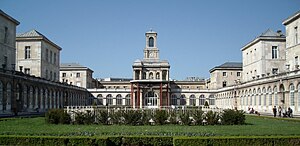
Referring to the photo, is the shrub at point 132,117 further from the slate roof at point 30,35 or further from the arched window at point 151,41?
the arched window at point 151,41

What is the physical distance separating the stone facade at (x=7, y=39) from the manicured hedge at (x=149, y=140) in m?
31.5

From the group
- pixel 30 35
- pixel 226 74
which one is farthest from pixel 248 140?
pixel 226 74

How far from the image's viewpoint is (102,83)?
11194 cm

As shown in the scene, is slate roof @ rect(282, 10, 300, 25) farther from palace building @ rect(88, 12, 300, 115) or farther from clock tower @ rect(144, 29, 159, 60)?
clock tower @ rect(144, 29, 159, 60)

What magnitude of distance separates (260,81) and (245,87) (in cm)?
849

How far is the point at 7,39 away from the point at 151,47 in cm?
5619

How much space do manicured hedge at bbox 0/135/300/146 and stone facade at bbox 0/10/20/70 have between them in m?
31.5

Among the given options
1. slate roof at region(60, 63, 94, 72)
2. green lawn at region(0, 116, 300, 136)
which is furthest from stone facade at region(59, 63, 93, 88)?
green lawn at region(0, 116, 300, 136)

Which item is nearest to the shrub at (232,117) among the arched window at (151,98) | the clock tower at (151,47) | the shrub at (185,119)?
the shrub at (185,119)

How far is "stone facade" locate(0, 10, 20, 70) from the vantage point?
44.9m

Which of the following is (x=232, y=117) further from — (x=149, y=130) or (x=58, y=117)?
(x=58, y=117)

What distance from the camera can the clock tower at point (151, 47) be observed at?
99.0 meters

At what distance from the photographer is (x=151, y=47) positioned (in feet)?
327

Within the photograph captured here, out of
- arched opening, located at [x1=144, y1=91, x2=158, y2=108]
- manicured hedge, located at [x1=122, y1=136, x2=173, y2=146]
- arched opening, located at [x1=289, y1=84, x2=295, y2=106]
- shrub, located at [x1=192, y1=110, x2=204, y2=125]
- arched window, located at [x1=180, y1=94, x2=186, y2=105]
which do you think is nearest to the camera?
manicured hedge, located at [x1=122, y1=136, x2=173, y2=146]
